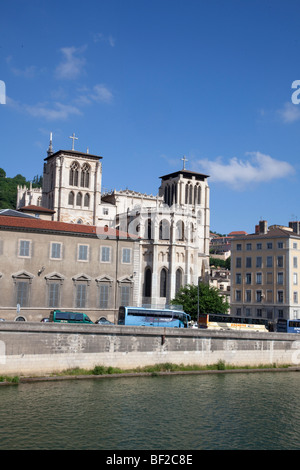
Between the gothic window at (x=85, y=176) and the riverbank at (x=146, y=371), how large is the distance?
60400 millimetres

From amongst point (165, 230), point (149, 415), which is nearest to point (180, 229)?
point (165, 230)

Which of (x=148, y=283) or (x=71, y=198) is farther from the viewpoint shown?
(x=71, y=198)

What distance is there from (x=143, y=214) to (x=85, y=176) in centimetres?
2396

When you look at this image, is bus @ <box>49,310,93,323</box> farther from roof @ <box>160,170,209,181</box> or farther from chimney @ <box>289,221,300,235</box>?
roof @ <box>160,170,209,181</box>

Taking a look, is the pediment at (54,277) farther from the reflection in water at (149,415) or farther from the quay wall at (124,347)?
the reflection in water at (149,415)

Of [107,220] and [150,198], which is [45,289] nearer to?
[107,220]

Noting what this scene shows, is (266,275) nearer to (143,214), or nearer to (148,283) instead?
(148,283)

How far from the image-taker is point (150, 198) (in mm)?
110125

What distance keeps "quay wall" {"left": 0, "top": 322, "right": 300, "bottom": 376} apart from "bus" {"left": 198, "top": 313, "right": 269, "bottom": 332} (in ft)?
27.2

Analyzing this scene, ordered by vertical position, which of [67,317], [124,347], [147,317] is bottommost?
[124,347]

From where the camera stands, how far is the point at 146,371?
37.7m

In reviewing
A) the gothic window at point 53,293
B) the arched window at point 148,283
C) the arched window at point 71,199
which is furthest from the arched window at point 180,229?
the gothic window at point 53,293

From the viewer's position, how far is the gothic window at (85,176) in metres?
96.6
